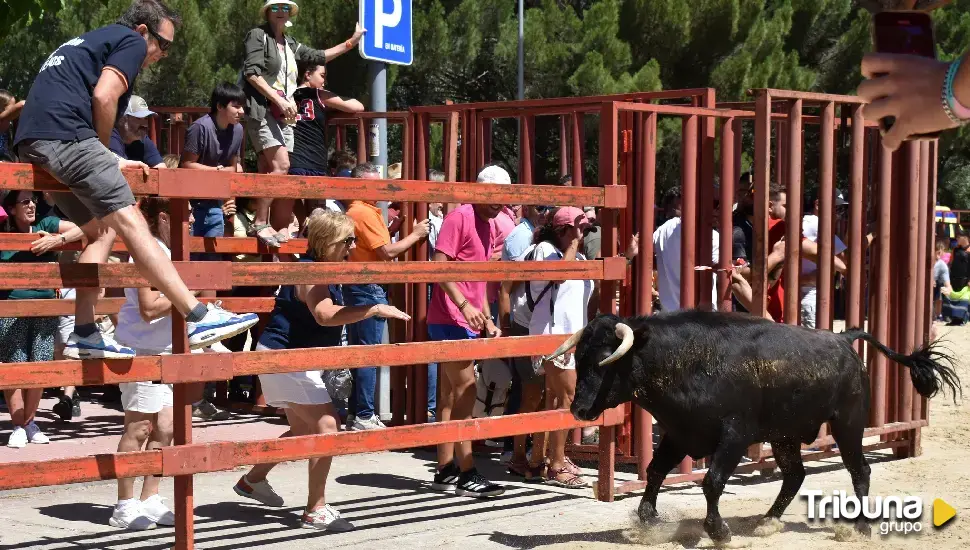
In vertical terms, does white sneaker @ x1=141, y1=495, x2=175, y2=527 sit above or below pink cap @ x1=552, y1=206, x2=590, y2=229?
below

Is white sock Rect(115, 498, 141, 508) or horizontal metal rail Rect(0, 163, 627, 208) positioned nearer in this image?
horizontal metal rail Rect(0, 163, 627, 208)

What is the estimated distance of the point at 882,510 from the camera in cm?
753

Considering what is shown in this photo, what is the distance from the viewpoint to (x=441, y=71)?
26.7m

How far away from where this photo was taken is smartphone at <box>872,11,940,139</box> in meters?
2.51

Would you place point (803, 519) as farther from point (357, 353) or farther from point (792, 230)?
point (357, 353)

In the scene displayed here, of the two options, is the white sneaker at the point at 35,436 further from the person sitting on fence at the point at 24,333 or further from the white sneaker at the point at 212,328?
the white sneaker at the point at 212,328

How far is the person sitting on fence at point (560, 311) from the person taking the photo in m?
8.40

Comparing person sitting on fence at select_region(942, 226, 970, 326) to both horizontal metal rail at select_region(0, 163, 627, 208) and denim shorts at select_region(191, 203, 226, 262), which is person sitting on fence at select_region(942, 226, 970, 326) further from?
horizontal metal rail at select_region(0, 163, 627, 208)

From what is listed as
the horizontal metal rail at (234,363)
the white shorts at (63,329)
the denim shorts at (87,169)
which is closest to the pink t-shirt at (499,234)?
the horizontal metal rail at (234,363)

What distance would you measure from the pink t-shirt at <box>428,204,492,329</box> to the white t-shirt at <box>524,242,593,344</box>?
0.37 meters

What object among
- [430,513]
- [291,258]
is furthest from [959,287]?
[430,513]

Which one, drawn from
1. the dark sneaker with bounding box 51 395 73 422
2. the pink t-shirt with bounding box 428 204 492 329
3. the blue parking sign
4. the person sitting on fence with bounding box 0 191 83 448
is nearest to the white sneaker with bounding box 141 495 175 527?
the person sitting on fence with bounding box 0 191 83 448

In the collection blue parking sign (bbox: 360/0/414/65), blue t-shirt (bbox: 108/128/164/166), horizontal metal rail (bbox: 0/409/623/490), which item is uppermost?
blue parking sign (bbox: 360/0/414/65)

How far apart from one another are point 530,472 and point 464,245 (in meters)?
1.61
